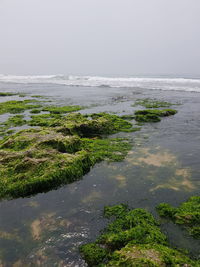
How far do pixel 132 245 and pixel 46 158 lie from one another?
5.02 meters

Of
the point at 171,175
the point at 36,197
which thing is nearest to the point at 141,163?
the point at 171,175

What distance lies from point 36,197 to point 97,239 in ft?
9.22

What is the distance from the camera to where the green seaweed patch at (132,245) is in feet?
13.9

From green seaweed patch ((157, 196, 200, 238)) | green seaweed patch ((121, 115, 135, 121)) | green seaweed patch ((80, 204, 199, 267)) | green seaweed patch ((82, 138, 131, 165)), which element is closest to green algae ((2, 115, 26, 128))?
green seaweed patch ((82, 138, 131, 165))

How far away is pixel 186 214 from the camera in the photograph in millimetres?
5777

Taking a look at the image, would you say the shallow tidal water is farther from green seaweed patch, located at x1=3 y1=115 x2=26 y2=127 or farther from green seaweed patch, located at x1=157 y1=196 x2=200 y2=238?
green seaweed patch, located at x1=3 y1=115 x2=26 y2=127

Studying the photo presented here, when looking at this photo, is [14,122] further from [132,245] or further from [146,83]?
[146,83]

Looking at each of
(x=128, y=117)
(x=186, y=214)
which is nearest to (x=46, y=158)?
(x=186, y=214)

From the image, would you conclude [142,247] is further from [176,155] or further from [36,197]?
[176,155]

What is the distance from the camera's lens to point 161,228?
18.0 ft

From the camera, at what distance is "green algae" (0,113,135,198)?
7.36 meters

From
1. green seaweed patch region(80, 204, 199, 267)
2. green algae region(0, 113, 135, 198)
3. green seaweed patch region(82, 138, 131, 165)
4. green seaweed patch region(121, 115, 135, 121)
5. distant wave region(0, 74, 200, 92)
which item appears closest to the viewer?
green seaweed patch region(80, 204, 199, 267)

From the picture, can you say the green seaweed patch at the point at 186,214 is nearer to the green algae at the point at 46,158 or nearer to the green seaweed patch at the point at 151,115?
the green algae at the point at 46,158

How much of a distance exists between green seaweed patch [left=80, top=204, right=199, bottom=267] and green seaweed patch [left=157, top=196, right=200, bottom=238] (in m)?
0.50
